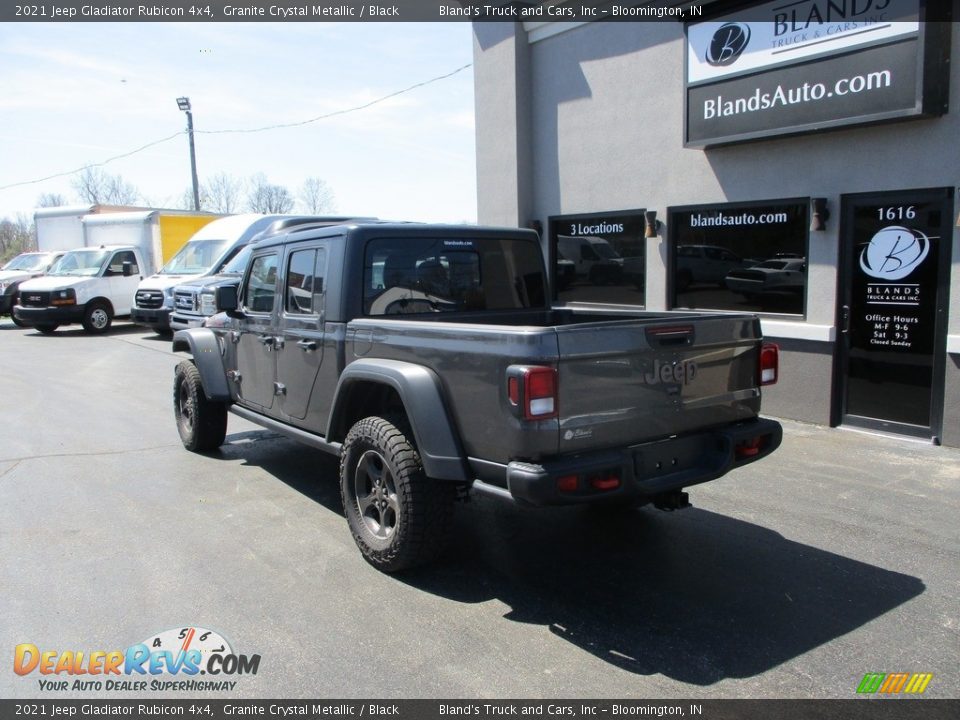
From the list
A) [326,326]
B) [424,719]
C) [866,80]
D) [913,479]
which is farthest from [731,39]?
[424,719]

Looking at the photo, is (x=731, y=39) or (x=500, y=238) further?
(x=731, y=39)

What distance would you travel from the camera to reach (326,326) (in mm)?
4930

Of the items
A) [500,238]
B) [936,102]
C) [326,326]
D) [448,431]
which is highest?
[936,102]

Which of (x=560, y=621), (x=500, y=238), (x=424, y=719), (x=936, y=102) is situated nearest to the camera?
(x=424, y=719)

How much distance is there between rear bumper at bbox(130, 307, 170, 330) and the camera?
601 inches

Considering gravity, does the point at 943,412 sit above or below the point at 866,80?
below

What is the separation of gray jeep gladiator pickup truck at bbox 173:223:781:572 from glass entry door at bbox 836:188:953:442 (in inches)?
134

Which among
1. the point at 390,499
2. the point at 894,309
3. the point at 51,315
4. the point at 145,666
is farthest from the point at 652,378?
the point at 51,315

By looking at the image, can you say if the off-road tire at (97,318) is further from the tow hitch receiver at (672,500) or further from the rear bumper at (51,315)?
the tow hitch receiver at (672,500)

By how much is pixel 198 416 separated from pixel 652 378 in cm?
448

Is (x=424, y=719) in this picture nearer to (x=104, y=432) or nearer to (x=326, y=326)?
(x=326, y=326)

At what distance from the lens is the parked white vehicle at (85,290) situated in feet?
56.4

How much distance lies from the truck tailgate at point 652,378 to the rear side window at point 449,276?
5.46 ft

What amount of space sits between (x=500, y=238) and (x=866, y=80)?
13.7 ft
